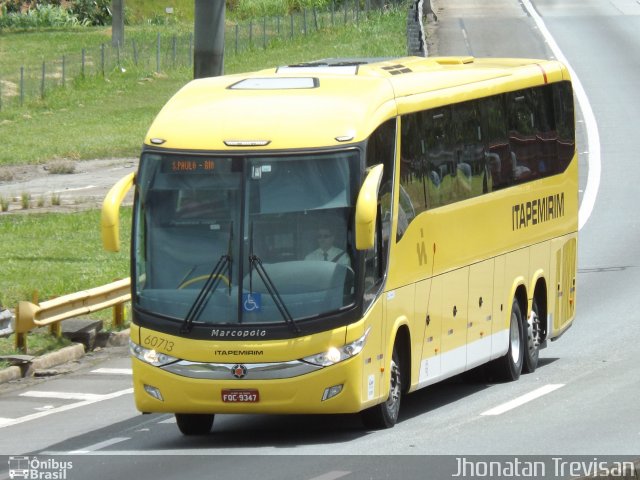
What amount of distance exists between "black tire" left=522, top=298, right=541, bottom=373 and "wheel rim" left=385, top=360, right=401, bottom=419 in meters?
4.39

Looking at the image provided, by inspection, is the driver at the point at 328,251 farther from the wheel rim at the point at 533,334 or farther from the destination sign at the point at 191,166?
the wheel rim at the point at 533,334

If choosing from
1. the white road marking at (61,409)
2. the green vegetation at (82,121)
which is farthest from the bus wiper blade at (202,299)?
the green vegetation at (82,121)

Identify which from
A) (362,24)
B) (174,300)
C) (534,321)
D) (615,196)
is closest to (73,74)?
(362,24)

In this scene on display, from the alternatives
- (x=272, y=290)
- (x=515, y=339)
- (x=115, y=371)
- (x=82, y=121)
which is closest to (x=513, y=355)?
(x=515, y=339)

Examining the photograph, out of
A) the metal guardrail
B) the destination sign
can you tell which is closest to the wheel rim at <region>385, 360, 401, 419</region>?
the destination sign

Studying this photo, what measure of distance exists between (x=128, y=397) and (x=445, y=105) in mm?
4912

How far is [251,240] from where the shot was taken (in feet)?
48.3

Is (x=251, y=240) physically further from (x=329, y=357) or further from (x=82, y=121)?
(x=82, y=121)

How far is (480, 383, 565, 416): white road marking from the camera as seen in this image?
16.8m

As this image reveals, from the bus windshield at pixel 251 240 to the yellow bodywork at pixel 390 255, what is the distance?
210mm

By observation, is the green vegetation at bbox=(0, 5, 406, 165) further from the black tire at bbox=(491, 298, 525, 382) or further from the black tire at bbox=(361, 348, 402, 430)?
the black tire at bbox=(361, 348, 402, 430)

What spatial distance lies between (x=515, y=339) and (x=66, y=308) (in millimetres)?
6086

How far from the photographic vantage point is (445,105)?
17.6 meters

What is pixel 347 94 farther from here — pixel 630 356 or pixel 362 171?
pixel 630 356
